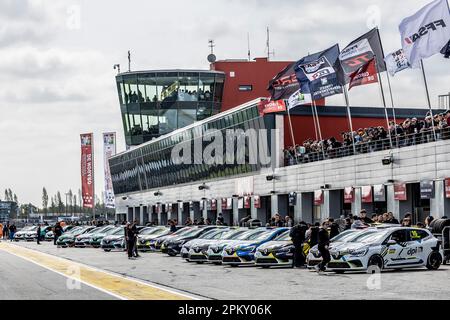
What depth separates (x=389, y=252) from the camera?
2633cm

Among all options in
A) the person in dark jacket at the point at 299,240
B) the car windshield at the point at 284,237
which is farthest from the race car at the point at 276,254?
the car windshield at the point at 284,237

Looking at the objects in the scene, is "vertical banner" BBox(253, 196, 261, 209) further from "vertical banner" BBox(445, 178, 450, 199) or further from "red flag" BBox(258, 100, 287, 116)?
"vertical banner" BBox(445, 178, 450, 199)

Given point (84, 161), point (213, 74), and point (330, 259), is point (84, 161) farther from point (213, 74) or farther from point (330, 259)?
point (330, 259)

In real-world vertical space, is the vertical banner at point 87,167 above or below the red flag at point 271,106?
→ below

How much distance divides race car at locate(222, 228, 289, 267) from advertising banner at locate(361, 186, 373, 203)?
14091 mm

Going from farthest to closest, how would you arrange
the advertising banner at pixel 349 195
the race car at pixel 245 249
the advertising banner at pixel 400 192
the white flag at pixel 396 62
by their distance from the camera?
the advertising banner at pixel 349 195 → the advertising banner at pixel 400 192 → the white flag at pixel 396 62 → the race car at pixel 245 249

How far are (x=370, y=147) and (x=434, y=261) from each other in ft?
62.3

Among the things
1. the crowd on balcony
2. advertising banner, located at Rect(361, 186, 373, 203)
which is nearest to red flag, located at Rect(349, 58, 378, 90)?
the crowd on balcony

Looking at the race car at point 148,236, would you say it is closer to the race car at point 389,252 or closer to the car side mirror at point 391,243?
the race car at point 389,252

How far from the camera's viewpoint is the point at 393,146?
43625mm

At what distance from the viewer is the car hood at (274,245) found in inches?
1177

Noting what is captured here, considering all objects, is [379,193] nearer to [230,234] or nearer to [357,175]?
[357,175]

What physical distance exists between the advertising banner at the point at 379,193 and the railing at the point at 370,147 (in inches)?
72.4
